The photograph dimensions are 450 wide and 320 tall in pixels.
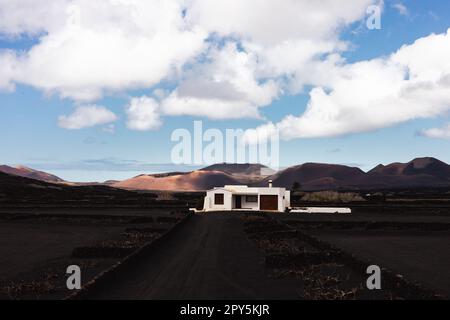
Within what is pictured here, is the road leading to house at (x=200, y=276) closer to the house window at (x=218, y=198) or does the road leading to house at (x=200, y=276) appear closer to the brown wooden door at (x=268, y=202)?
the brown wooden door at (x=268, y=202)

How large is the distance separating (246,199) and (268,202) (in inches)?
153

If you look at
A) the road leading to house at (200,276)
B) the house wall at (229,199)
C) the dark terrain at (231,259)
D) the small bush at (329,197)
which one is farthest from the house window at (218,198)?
the road leading to house at (200,276)

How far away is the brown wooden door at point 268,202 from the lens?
65625 millimetres

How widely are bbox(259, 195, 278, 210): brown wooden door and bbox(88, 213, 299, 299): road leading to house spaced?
116 feet

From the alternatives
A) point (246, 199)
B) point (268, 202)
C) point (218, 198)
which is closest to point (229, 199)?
point (218, 198)

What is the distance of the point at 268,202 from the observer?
65.9m

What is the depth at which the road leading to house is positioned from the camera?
16062mm

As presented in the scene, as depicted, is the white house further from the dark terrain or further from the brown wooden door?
the dark terrain

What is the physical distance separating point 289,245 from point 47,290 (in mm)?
16596

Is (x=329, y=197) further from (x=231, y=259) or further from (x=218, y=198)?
(x=231, y=259)

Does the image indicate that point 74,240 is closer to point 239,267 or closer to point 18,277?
point 18,277

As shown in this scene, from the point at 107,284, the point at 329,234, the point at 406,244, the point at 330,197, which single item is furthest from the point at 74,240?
the point at 330,197
